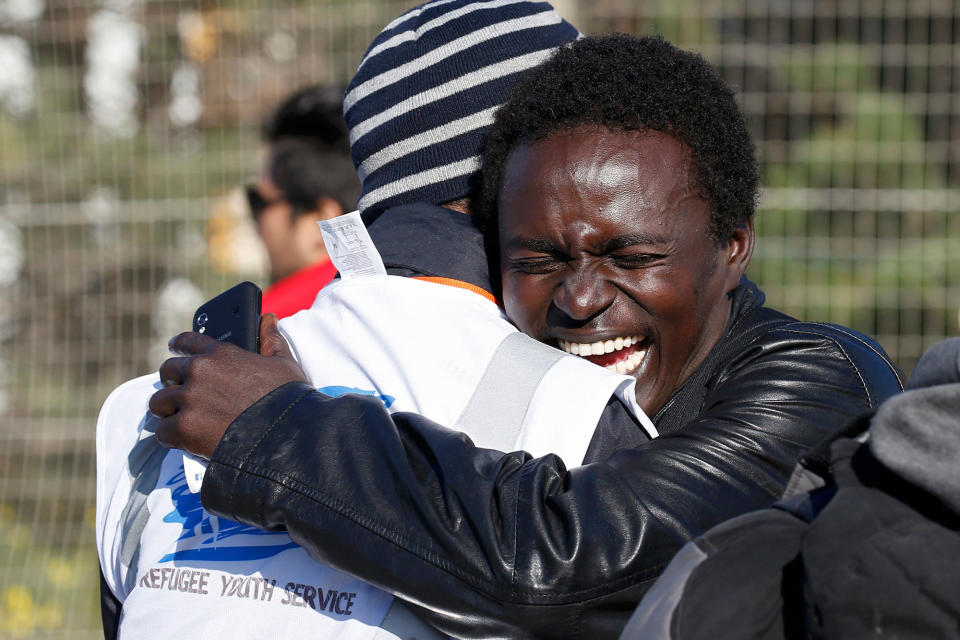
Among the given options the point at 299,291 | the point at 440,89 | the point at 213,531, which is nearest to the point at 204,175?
the point at 299,291

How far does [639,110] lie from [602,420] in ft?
1.69

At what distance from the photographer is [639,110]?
67.8 inches

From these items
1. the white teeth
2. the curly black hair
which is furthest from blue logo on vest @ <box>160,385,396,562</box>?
the curly black hair

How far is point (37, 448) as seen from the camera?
5629 millimetres

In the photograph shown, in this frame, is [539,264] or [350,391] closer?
[350,391]

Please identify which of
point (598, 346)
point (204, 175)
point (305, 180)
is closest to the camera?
point (598, 346)

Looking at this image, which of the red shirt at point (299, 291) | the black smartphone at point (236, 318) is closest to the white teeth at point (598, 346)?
the black smartphone at point (236, 318)

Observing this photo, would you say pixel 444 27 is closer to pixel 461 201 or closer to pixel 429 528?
pixel 461 201

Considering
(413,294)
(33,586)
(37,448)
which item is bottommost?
(33,586)

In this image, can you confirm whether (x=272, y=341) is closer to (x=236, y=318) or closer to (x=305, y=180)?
(x=236, y=318)

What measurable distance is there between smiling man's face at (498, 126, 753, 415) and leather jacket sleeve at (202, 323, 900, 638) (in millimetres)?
291

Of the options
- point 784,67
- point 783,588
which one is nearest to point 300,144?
point 784,67

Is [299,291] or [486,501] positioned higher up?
[486,501]

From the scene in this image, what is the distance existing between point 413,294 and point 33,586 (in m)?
4.77
